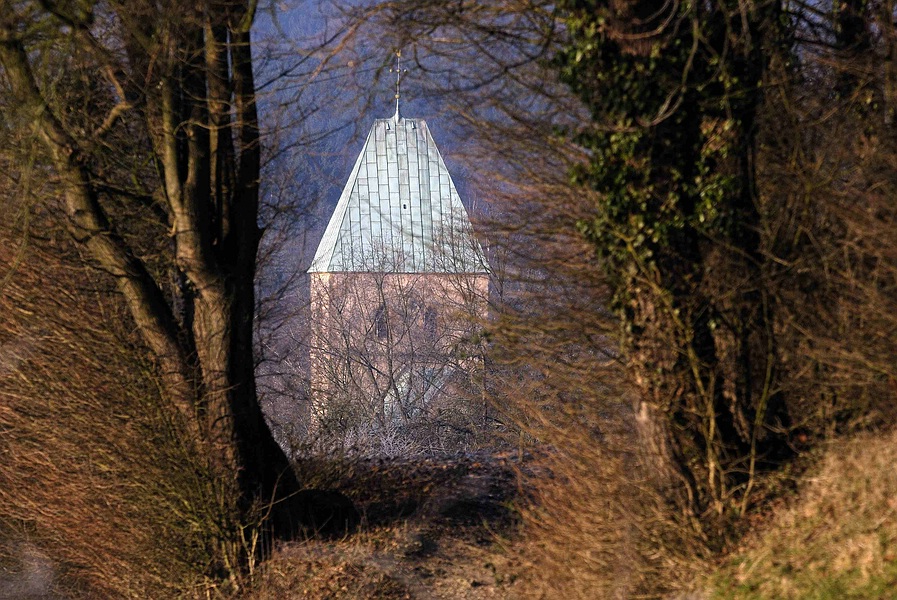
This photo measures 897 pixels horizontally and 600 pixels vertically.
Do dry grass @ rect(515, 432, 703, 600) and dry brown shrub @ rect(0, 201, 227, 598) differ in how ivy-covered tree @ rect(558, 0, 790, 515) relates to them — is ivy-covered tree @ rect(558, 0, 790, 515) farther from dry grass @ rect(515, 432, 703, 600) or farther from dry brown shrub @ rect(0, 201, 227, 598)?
dry brown shrub @ rect(0, 201, 227, 598)

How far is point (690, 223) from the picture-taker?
301 inches

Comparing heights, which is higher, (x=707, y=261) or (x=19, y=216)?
(x=19, y=216)

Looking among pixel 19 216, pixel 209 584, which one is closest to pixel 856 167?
pixel 209 584

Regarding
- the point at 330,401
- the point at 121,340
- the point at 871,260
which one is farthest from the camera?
the point at 330,401

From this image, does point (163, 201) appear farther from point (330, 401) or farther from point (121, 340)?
point (330, 401)

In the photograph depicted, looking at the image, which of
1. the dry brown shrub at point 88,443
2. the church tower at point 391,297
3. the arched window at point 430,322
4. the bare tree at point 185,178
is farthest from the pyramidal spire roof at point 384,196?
the bare tree at point 185,178

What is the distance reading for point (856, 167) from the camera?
7.06m

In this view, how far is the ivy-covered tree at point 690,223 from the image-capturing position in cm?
748

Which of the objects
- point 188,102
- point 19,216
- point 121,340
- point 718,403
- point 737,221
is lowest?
point 718,403

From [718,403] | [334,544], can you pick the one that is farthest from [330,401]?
[718,403]

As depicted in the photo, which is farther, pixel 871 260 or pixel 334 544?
pixel 334 544

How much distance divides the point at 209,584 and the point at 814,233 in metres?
6.06

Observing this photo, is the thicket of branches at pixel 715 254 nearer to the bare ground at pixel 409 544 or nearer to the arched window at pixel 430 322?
the bare ground at pixel 409 544

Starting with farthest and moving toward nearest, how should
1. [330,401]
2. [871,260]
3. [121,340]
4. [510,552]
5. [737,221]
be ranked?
[330,401] → [121,340] → [510,552] → [737,221] → [871,260]
